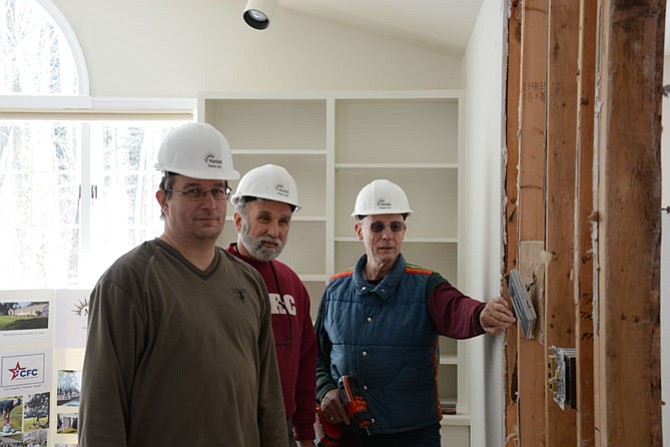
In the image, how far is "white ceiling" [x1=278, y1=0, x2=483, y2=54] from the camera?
11.8 feet

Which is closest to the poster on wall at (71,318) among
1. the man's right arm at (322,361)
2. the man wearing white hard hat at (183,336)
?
the man's right arm at (322,361)

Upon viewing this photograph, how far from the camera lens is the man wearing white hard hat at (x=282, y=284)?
263cm

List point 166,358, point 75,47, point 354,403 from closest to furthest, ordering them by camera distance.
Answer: point 166,358 → point 354,403 → point 75,47

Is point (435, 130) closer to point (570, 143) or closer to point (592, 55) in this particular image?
point (570, 143)

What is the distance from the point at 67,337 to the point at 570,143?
3584mm

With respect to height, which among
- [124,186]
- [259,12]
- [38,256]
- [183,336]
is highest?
[259,12]

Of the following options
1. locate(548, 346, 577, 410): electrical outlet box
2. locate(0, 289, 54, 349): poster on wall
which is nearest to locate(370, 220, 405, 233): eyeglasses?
locate(548, 346, 577, 410): electrical outlet box

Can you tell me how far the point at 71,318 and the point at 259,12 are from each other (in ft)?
7.29

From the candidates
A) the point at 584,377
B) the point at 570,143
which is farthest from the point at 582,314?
the point at 570,143

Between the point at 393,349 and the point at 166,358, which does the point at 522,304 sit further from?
the point at 166,358

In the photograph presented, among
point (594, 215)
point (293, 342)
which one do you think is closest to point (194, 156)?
point (293, 342)

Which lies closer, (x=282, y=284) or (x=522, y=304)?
(x=522, y=304)

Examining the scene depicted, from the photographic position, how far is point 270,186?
2676 mm

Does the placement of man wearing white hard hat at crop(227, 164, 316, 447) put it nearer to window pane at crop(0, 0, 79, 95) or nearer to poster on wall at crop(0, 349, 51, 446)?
poster on wall at crop(0, 349, 51, 446)
